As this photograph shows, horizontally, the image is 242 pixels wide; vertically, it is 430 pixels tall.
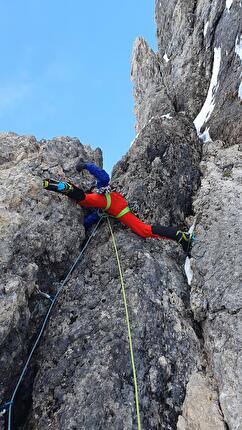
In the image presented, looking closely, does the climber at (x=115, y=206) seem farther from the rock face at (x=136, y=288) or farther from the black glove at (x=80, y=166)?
the rock face at (x=136, y=288)

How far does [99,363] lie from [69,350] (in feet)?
2.62

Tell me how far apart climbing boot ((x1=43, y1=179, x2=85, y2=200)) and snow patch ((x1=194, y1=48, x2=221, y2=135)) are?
18.3 feet

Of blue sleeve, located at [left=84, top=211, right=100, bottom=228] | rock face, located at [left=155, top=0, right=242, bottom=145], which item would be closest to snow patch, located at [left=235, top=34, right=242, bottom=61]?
rock face, located at [left=155, top=0, right=242, bottom=145]

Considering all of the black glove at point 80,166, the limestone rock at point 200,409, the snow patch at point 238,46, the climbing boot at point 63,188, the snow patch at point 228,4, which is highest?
the snow patch at point 228,4

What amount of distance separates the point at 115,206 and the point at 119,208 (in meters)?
0.12

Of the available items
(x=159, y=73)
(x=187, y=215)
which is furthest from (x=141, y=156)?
(x=159, y=73)

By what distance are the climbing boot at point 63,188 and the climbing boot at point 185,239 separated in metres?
2.79

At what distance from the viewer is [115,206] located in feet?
34.6

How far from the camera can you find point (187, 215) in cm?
1134

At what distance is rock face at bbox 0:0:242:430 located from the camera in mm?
7059

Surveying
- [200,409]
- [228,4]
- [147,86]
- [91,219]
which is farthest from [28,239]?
[147,86]

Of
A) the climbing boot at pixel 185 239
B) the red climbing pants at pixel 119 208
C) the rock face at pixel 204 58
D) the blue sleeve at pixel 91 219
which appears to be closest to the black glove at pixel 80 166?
the red climbing pants at pixel 119 208

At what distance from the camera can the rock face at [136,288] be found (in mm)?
7059

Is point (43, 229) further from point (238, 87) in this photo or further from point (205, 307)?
point (238, 87)
